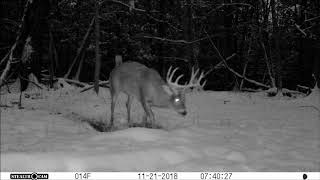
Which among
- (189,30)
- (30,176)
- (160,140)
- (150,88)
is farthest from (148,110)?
(189,30)

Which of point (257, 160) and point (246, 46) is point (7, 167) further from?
point (246, 46)

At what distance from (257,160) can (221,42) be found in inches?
676

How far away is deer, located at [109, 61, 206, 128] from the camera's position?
922 cm

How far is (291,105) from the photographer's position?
1341 centimetres

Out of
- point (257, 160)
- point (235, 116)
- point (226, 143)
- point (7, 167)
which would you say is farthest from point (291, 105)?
point (7, 167)

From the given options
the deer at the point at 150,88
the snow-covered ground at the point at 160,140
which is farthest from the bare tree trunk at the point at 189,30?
the deer at the point at 150,88

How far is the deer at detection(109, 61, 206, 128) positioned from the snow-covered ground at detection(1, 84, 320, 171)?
0.40 m

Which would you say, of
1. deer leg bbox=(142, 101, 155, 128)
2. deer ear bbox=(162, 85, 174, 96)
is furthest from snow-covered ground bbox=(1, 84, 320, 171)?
deer ear bbox=(162, 85, 174, 96)

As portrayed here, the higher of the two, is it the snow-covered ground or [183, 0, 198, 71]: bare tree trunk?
[183, 0, 198, 71]: bare tree trunk

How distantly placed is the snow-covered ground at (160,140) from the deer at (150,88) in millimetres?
405

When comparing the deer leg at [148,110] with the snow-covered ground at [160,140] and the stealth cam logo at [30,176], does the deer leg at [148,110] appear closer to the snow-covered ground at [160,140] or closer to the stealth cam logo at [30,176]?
the snow-covered ground at [160,140]

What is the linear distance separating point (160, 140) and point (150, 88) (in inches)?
90.7

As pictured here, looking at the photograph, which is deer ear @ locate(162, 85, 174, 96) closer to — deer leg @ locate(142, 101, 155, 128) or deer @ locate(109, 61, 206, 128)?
deer @ locate(109, 61, 206, 128)

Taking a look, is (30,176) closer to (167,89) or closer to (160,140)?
(160,140)
